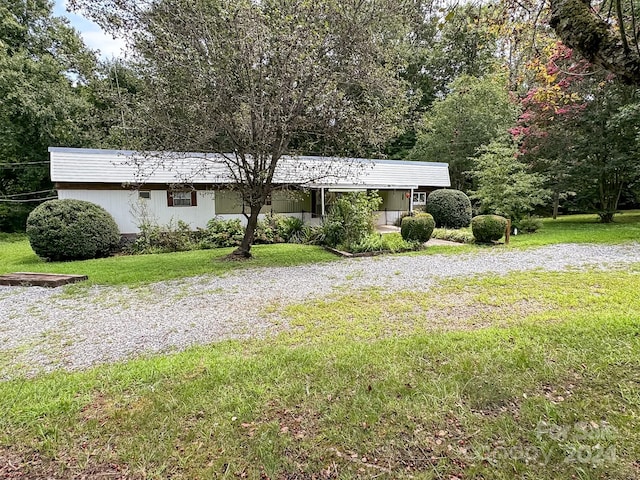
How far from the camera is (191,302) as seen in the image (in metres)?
5.57

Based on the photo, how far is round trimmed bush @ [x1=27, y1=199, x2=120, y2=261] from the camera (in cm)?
952

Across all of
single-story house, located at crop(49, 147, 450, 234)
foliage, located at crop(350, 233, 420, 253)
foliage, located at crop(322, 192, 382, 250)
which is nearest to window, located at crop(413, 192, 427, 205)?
single-story house, located at crop(49, 147, 450, 234)

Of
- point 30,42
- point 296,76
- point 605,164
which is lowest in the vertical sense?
point 605,164

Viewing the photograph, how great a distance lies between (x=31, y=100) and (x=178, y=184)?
11.5 metres

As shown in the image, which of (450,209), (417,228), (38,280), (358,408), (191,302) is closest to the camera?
(358,408)

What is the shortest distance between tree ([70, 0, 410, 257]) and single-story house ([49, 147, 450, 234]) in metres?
1.29

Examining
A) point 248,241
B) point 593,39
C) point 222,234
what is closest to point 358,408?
point 593,39

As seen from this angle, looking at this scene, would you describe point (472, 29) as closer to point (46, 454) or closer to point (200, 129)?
point (46, 454)

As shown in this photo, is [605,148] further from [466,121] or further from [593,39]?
[593,39]

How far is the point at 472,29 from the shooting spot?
3906 mm

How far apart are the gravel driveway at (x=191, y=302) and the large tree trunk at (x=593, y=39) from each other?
381cm

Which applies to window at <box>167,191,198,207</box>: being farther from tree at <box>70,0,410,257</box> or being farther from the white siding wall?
tree at <box>70,0,410,257</box>

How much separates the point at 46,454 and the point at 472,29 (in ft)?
17.0


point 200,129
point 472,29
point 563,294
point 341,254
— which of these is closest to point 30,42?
point 200,129
